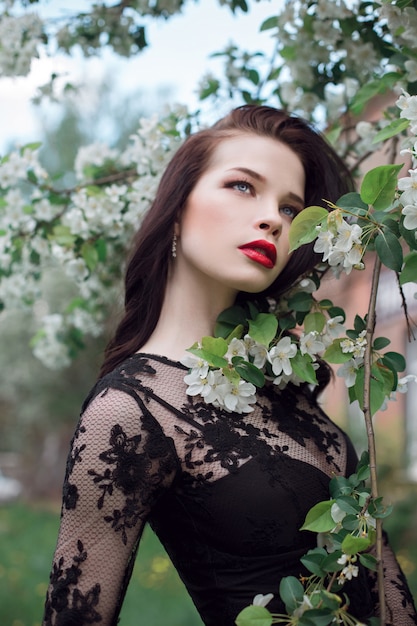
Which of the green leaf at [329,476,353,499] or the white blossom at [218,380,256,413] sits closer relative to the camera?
the green leaf at [329,476,353,499]

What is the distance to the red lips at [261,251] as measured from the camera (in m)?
1.90

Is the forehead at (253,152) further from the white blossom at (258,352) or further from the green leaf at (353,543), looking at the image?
the green leaf at (353,543)

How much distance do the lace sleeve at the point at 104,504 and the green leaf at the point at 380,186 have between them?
652 mm

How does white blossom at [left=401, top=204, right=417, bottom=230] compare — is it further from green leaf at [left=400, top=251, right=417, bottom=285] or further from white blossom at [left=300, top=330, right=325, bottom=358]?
white blossom at [left=300, top=330, right=325, bottom=358]

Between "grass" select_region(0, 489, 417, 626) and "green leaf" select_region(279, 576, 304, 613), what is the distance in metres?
3.78

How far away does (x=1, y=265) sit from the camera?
313cm

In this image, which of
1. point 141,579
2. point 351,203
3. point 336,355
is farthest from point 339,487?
point 141,579

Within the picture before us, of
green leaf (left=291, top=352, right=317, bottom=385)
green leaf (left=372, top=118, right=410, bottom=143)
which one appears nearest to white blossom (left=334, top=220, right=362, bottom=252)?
green leaf (left=372, top=118, right=410, bottom=143)

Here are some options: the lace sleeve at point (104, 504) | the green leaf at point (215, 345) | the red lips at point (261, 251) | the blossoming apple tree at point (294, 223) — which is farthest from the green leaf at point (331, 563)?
the red lips at point (261, 251)

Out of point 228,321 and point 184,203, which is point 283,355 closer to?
point 228,321

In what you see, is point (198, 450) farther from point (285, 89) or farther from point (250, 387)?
point (285, 89)

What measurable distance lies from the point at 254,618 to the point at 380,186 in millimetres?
816

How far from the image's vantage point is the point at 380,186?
150 cm

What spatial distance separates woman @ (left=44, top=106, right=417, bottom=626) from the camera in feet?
5.37
